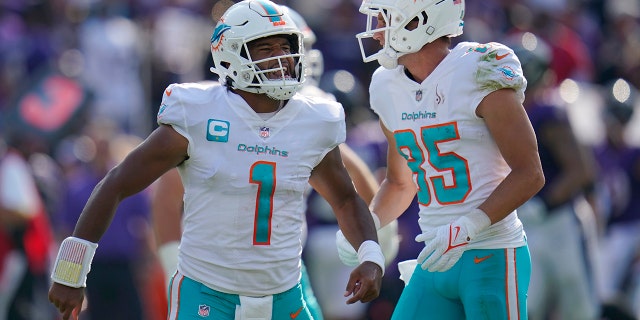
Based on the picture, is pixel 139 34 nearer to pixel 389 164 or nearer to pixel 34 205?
pixel 34 205

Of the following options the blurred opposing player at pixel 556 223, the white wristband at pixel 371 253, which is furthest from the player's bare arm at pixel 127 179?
the blurred opposing player at pixel 556 223

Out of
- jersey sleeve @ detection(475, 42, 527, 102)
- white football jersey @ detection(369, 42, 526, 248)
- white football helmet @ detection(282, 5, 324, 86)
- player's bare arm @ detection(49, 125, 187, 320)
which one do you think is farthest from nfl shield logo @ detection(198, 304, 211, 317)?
white football helmet @ detection(282, 5, 324, 86)

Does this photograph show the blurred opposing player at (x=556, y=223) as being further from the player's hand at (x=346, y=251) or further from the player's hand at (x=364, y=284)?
the player's hand at (x=364, y=284)

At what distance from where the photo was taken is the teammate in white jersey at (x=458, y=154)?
185 inches

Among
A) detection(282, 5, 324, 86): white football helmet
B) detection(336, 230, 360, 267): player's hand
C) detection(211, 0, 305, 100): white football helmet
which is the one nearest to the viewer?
detection(211, 0, 305, 100): white football helmet

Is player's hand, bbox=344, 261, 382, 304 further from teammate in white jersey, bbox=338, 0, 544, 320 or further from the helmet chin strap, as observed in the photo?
the helmet chin strap

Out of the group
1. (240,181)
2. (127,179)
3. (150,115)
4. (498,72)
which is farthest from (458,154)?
(150,115)

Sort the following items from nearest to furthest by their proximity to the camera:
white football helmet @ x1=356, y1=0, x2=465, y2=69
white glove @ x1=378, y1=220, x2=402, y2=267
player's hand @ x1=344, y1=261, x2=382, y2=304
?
1. player's hand @ x1=344, y1=261, x2=382, y2=304
2. white football helmet @ x1=356, y1=0, x2=465, y2=69
3. white glove @ x1=378, y1=220, x2=402, y2=267

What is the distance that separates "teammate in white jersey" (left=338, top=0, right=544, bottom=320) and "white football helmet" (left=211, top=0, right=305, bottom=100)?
381 millimetres

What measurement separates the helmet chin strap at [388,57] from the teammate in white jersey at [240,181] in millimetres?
323

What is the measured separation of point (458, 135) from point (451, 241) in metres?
0.44

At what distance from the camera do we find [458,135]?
4.84 m

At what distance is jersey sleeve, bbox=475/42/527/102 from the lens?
4.71m

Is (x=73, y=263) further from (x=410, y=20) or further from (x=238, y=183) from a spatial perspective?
(x=410, y=20)
